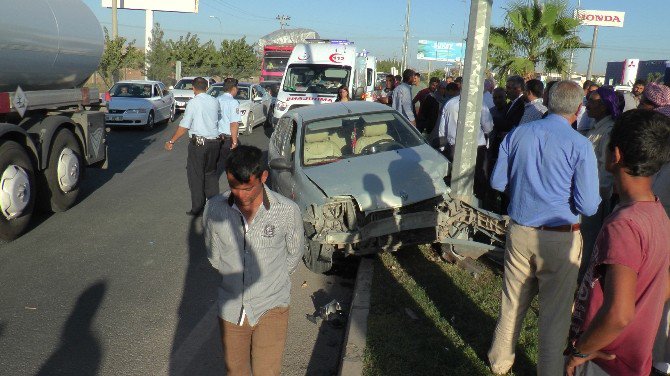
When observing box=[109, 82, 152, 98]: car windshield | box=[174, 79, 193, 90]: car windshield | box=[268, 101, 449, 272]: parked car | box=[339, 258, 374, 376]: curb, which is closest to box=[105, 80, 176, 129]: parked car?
box=[109, 82, 152, 98]: car windshield

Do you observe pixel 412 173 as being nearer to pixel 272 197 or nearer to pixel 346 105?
pixel 346 105

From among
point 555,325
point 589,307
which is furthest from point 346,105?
point 589,307

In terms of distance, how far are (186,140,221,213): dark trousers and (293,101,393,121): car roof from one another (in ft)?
4.80

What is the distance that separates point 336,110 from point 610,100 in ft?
11.0

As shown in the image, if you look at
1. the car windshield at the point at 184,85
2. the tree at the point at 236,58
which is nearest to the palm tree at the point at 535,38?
the car windshield at the point at 184,85

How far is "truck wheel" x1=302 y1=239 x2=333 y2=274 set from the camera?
20.7 feet

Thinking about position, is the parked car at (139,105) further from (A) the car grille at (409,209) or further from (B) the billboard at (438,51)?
(B) the billboard at (438,51)

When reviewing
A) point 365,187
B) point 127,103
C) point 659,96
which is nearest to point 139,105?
point 127,103

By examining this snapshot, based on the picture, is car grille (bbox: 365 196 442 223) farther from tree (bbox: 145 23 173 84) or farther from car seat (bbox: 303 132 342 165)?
tree (bbox: 145 23 173 84)

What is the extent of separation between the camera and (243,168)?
10.1 feet

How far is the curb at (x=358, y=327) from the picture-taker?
427cm

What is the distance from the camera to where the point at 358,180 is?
6449mm

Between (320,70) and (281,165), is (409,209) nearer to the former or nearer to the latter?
(281,165)

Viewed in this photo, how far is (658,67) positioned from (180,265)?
42603 millimetres
